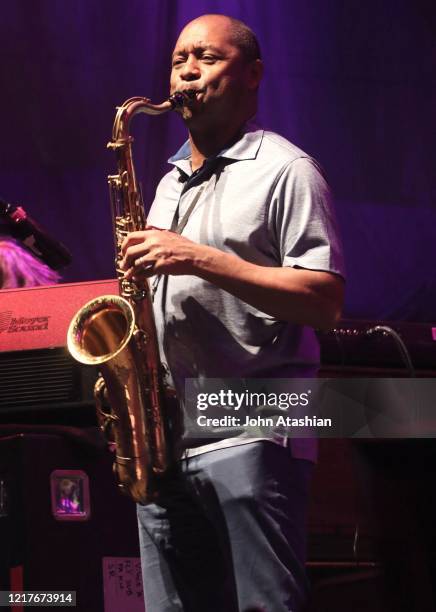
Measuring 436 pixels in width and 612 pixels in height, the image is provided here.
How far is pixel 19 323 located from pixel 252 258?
1109mm

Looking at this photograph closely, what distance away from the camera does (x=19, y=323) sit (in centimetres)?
306

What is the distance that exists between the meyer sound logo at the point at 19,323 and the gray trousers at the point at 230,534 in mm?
936

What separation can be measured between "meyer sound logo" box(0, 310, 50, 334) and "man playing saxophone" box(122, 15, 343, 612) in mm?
747

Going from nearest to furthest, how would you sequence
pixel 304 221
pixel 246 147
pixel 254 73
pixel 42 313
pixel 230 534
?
pixel 230 534
pixel 304 221
pixel 246 147
pixel 254 73
pixel 42 313

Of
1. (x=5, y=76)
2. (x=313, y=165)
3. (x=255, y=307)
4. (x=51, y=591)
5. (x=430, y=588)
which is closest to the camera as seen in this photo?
(x=430, y=588)

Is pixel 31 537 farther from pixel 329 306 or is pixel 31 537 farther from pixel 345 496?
pixel 345 496

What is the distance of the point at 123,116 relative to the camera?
2.73 meters

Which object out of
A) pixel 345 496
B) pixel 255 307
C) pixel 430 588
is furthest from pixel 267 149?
pixel 345 496

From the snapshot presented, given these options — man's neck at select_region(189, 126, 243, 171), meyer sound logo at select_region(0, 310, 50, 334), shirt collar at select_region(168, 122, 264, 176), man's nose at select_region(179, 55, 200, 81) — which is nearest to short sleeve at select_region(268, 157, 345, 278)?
shirt collar at select_region(168, 122, 264, 176)

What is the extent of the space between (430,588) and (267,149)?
4.00 ft

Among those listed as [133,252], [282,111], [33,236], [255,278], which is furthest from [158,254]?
[282,111]

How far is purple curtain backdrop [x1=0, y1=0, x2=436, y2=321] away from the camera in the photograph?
165 inches
